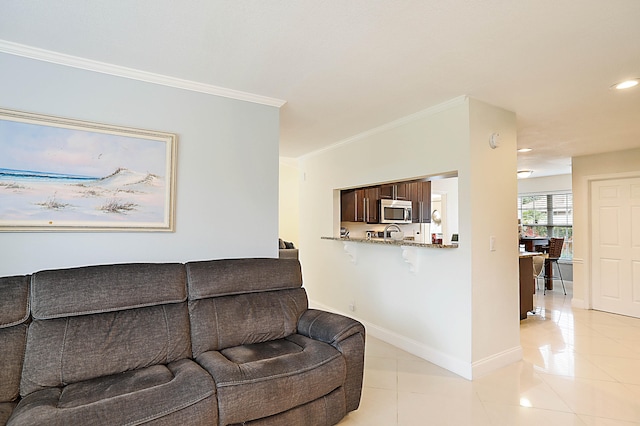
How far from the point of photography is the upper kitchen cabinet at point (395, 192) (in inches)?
209

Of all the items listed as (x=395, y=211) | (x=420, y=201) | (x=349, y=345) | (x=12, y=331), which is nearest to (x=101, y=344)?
(x=12, y=331)

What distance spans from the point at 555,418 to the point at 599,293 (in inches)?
152

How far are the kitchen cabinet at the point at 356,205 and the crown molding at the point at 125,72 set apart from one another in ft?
6.95

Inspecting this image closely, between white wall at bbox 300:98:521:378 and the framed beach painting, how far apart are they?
7.35ft

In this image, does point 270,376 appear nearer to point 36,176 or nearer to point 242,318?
point 242,318

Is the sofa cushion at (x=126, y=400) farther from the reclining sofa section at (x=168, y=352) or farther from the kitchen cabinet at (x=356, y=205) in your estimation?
the kitchen cabinet at (x=356, y=205)

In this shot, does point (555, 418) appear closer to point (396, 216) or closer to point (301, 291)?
point (301, 291)

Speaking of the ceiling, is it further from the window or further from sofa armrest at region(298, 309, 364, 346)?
the window

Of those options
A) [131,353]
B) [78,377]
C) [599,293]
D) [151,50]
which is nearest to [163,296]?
[131,353]

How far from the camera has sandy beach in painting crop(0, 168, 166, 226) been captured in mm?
2166

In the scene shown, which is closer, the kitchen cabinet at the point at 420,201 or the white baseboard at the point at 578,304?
the white baseboard at the point at 578,304

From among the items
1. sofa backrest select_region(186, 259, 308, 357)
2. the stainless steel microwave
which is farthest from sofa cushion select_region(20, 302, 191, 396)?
the stainless steel microwave

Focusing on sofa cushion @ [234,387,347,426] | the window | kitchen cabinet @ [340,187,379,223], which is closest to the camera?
sofa cushion @ [234,387,347,426]

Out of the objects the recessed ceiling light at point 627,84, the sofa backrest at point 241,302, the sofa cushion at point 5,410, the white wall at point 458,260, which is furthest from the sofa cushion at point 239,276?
the recessed ceiling light at point 627,84
